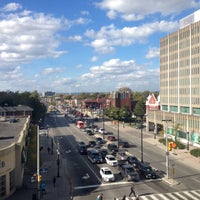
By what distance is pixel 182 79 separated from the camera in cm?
7931

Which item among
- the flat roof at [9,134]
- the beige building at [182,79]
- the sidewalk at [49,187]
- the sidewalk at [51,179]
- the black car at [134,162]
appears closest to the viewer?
the sidewalk at [49,187]

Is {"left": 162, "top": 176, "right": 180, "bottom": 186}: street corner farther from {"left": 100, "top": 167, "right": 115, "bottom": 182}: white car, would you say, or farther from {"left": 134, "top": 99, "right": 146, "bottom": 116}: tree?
{"left": 134, "top": 99, "right": 146, "bottom": 116}: tree

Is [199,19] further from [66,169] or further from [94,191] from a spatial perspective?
[94,191]

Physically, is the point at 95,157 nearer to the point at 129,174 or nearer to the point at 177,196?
the point at 129,174

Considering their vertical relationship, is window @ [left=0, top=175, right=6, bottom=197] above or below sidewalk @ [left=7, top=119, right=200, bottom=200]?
above

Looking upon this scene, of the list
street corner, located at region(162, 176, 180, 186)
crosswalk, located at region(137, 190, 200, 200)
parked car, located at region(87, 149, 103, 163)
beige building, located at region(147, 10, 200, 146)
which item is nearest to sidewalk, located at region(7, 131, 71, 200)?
parked car, located at region(87, 149, 103, 163)

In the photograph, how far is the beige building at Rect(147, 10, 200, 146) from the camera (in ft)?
237

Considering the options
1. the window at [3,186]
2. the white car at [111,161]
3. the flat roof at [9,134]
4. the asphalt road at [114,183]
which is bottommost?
the asphalt road at [114,183]

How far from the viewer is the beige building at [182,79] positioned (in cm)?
7212

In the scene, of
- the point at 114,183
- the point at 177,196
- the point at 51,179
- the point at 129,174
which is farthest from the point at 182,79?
the point at 177,196

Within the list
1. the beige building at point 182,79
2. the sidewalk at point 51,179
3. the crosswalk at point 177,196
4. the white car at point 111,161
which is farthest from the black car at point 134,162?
the beige building at point 182,79

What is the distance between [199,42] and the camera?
7119 centimetres

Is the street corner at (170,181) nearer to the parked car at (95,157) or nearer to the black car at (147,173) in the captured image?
the black car at (147,173)

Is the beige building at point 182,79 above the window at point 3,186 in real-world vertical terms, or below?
above
